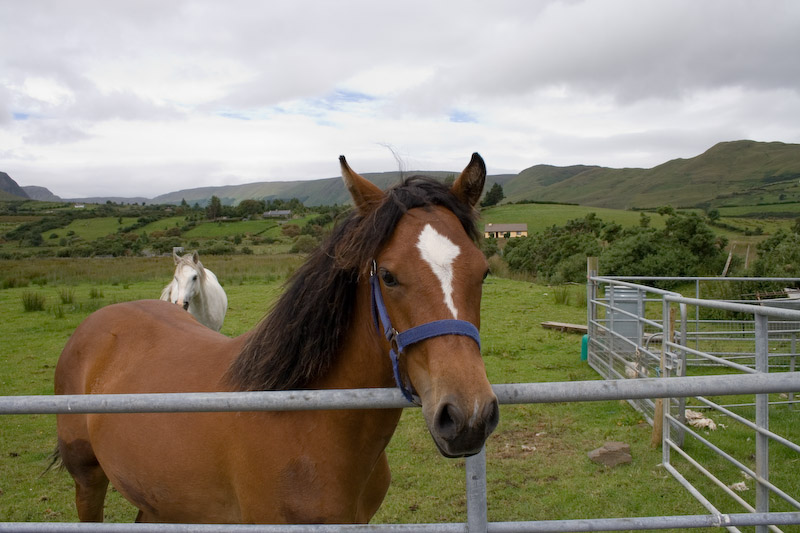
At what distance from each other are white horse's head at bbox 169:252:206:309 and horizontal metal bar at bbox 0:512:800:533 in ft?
19.8

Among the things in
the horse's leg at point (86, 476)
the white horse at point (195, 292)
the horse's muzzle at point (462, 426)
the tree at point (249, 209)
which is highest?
the tree at point (249, 209)

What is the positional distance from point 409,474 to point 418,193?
409cm

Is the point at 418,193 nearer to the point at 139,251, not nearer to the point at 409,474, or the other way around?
the point at 409,474

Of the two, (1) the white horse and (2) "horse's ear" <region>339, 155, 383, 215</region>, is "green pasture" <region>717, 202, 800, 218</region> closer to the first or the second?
(1) the white horse

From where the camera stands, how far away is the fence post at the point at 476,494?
58.9 inches

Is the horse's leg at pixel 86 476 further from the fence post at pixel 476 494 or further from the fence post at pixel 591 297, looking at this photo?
the fence post at pixel 591 297

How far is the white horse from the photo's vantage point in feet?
24.7

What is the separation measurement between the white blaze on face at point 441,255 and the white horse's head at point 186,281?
6.49m

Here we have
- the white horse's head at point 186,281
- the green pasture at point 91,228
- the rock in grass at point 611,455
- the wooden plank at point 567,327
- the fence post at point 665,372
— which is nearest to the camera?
the fence post at point 665,372

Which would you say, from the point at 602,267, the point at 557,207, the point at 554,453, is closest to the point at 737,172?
the point at 557,207

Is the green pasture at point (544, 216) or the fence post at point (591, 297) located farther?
the green pasture at point (544, 216)

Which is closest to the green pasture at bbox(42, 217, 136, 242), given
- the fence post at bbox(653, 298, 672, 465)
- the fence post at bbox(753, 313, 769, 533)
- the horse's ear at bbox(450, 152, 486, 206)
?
the fence post at bbox(653, 298, 672, 465)

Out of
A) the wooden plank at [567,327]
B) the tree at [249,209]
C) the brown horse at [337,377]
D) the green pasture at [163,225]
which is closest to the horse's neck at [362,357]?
the brown horse at [337,377]

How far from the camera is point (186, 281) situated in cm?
758
